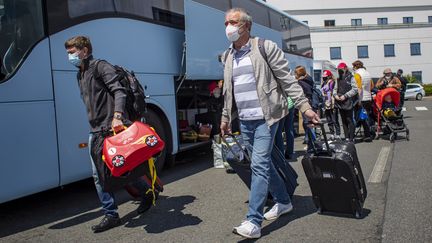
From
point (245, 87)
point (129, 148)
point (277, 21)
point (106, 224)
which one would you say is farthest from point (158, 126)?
point (277, 21)

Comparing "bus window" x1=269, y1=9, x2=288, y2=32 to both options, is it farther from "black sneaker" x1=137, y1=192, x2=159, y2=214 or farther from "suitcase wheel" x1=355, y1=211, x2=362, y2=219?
"suitcase wheel" x1=355, y1=211, x2=362, y2=219

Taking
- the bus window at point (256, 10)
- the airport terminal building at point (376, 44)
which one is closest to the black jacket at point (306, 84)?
the bus window at point (256, 10)

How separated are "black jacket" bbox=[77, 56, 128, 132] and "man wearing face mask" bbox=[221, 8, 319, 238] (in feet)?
3.88

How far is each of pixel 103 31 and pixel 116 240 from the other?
9.65ft

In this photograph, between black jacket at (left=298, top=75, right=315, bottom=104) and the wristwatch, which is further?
black jacket at (left=298, top=75, right=315, bottom=104)

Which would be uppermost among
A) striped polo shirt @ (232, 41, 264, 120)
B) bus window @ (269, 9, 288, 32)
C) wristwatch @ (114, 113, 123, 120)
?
bus window @ (269, 9, 288, 32)

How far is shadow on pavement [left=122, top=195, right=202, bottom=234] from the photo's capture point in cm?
454

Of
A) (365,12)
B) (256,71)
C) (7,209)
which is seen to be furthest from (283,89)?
(365,12)

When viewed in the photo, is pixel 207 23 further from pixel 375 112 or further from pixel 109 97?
pixel 375 112

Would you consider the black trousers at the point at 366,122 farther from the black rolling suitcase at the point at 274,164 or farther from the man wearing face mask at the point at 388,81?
the black rolling suitcase at the point at 274,164

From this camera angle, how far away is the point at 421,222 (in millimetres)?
4199

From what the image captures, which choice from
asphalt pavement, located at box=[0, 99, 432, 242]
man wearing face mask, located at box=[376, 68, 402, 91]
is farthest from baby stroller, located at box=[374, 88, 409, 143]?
asphalt pavement, located at box=[0, 99, 432, 242]

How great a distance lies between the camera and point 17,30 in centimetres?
476

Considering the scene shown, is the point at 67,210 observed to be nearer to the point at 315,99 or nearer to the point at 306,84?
the point at 306,84
